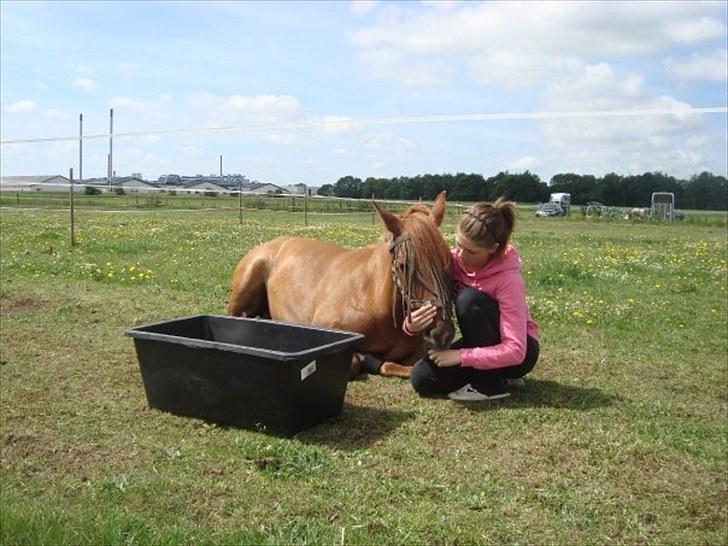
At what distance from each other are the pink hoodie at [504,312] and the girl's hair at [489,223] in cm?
14

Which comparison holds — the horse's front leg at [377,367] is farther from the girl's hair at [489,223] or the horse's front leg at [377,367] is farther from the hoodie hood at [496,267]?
the girl's hair at [489,223]

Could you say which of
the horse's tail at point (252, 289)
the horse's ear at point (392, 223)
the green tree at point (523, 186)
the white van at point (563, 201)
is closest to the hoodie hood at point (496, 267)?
the horse's ear at point (392, 223)

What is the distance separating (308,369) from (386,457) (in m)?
0.62

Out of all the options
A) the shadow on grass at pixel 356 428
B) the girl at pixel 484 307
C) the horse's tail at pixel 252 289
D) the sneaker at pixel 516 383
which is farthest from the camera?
the horse's tail at pixel 252 289

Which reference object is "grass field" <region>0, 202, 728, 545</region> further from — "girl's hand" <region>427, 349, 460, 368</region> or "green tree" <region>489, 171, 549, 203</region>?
"green tree" <region>489, 171, 549, 203</region>

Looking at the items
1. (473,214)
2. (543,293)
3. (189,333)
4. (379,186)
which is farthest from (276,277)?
(379,186)

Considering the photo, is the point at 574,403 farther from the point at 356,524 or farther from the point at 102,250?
the point at 102,250

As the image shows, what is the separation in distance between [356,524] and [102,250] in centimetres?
1107

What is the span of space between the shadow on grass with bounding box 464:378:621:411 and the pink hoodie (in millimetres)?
285

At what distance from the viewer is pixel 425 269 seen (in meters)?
4.35

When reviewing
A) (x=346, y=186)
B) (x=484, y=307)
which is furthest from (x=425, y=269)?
(x=346, y=186)

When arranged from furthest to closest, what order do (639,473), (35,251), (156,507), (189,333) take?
(35,251) < (189,333) < (639,473) < (156,507)

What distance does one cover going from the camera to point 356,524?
3.01 metres

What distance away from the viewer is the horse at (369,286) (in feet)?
14.3
